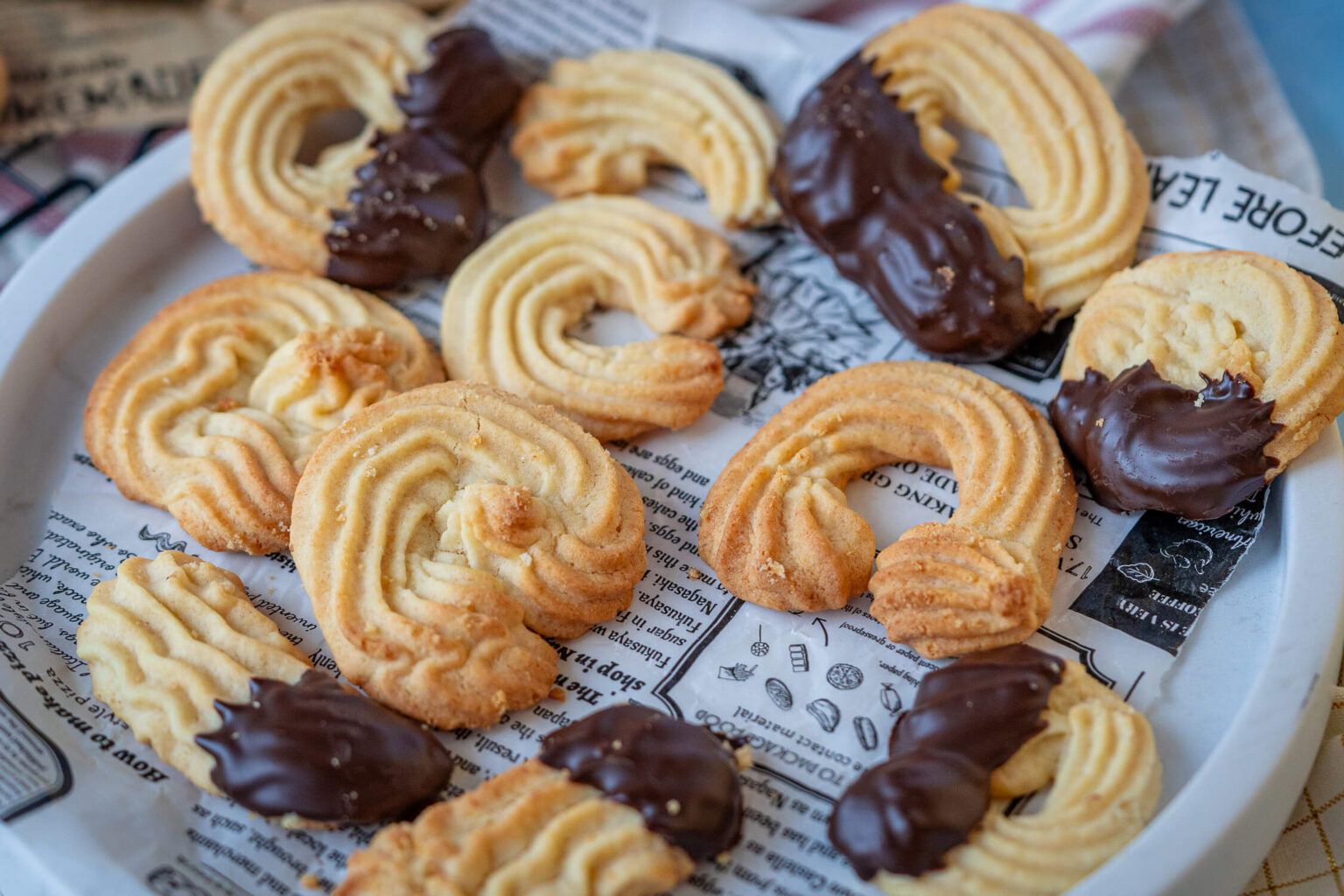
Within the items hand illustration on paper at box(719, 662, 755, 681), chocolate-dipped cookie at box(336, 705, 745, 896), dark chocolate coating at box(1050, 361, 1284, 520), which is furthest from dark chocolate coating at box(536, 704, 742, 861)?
dark chocolate coating at box(1050, 361, 1284, 520)

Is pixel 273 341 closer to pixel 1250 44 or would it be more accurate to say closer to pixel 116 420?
pixel 116 420

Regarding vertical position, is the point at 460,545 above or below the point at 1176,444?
below

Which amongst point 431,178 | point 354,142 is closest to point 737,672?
point 431,178

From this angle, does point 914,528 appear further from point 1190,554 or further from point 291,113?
point 291,113

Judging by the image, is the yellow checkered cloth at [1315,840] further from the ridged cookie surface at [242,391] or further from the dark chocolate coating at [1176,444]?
the ridged cookie surface at [242,391]

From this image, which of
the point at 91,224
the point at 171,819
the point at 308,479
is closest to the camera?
the point at 171,819

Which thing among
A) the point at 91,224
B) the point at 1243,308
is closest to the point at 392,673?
the point at 91,224
